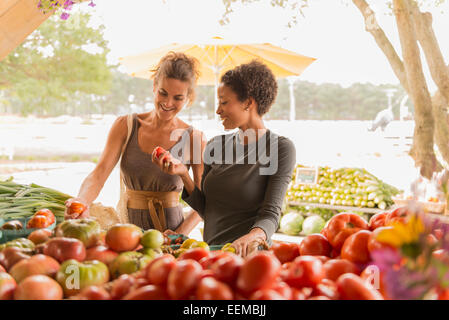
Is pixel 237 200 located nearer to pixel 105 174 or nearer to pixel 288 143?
pixel 288 143

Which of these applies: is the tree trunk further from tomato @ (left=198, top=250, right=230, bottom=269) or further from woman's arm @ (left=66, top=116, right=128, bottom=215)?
tomato @ (left=198, top=250, right=230, bottom=269)

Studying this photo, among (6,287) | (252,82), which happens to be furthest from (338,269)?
(252,82)

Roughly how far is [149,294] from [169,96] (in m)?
1.28

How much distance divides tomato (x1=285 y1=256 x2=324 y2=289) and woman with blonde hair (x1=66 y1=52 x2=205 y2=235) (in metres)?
1.25

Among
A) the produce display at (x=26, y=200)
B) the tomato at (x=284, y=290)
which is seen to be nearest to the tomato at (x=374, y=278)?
the tomato at (x=284, y=290)

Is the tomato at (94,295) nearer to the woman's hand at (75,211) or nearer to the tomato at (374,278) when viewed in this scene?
the tomato at (374,278)

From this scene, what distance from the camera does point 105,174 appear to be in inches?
76.9

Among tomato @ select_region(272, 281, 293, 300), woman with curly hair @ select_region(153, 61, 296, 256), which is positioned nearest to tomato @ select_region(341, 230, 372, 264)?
tomato @ select_region(272, 281, 293, 300)

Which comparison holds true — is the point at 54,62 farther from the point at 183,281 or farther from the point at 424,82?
the point at 183,281

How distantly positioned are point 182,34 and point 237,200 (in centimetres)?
258

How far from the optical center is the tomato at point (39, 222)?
1.40 m

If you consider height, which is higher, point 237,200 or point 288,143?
point 288,143
